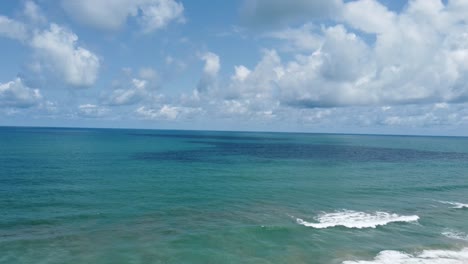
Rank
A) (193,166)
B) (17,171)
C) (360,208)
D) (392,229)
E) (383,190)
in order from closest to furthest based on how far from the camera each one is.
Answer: (392,229), (360,208), (383,190), (17,171), (193,166)

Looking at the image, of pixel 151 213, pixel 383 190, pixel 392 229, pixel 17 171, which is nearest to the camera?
pixel 392 229

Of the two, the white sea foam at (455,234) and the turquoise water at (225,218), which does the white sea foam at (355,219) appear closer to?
the turquoise water at (225,218)

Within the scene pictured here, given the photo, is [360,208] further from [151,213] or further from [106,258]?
[106,258]

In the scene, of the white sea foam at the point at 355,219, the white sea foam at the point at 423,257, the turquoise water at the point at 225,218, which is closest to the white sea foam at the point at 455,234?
the turquoise water at the point at 225,218

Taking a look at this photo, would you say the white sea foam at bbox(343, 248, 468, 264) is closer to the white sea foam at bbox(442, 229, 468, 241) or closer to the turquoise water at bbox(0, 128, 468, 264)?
the turquoise water at bbox(0, 128, 468, 264)

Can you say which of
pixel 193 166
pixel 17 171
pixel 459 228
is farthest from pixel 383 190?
pixel 17 171

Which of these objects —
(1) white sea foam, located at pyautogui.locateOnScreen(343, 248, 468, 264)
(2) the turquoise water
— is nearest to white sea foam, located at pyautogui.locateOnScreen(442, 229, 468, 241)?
(2) the turquoise water

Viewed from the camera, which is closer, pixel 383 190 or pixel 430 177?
pixel 383 190
